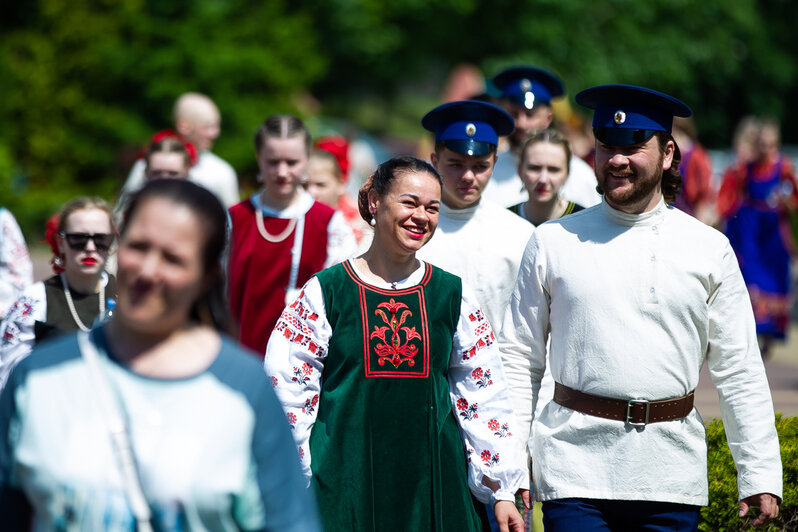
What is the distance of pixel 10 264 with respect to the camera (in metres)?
6.69

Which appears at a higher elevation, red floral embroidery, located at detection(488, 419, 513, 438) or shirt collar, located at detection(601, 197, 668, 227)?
shirt collar, located at detection(601, 197, 668, 227)

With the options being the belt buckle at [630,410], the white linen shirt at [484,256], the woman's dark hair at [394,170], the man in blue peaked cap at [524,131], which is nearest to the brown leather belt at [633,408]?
the belt buckle at [630,410]

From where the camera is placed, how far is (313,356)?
408cm

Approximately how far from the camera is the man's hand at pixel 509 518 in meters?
4.04

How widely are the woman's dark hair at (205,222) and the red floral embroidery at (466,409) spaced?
5.70 ft

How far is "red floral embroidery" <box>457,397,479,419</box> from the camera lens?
4180 mm

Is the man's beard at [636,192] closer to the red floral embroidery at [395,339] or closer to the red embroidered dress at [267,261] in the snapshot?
the red floral embroidery at [395,339]


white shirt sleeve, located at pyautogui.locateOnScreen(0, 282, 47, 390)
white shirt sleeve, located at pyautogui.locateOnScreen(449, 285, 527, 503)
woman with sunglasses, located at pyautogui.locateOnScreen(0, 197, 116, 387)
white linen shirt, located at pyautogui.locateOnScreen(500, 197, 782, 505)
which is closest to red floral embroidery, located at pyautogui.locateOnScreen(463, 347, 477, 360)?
white shirt sleeve, located at pyautogui.locateOnScreen(449, 285, 527, 503)

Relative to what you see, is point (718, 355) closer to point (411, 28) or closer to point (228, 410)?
point (228, 410)

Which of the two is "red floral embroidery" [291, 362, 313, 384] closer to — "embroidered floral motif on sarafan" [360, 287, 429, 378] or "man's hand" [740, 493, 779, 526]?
"embroidered floral motif on sarafan" [360, 287, 429, 378]

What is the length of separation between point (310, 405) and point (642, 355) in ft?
3.72

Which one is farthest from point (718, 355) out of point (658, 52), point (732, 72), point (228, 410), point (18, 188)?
point (732, 72)

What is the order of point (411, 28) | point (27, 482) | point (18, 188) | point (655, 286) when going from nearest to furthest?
1. point (27, 482)
2. point (655, 286)
3. point (18, 188)
4. point (411, 28)

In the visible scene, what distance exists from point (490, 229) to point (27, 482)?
10.9 ft
